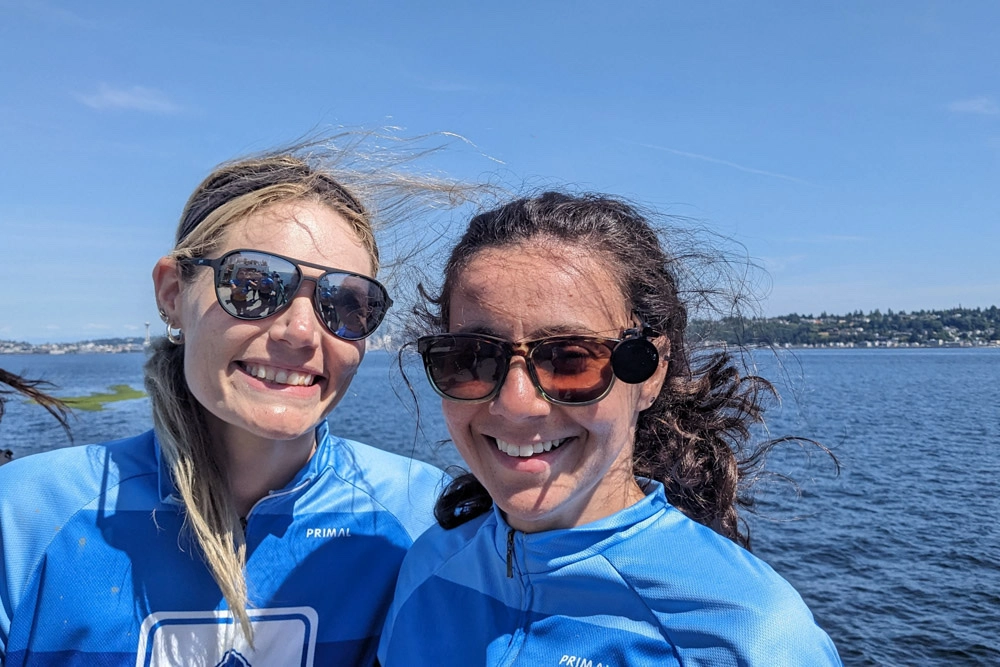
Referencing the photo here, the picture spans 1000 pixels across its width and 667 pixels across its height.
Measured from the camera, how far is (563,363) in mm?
2467

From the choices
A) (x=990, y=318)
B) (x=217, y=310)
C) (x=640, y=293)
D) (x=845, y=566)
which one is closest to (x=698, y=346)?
(x=640, y=293)

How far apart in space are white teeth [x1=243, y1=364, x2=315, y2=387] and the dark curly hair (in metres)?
0.68

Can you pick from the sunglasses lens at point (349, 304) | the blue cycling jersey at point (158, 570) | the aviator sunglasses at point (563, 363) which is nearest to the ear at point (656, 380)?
the aviator sunglasses at point (563, 363)

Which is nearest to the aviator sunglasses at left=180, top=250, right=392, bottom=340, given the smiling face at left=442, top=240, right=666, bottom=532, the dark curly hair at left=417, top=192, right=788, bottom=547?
the dark curly hair at left=417, top=192, right=788, bottom=547

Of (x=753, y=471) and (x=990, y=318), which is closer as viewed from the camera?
(x=753, y=471)

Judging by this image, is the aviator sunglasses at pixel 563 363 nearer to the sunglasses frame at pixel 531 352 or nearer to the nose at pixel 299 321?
the sunglasses frame at pixel 531 352

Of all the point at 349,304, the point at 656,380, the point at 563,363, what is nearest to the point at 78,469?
the point at 349,304

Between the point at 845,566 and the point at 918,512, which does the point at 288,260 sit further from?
the point at 918,512

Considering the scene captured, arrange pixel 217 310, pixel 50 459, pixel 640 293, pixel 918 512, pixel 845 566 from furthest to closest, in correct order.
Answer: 1. pixel 918 512
2. pixel 845 566
3. pixel 50 459
4. pixel 217 310
5. pixel 640 293

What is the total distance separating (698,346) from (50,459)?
3061mm

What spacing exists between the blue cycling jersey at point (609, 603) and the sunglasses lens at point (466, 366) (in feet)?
1.89

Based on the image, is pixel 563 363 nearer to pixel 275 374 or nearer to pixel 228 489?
pixel 275 374

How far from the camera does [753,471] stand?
365cm

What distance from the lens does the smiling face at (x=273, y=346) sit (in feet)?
9.53
